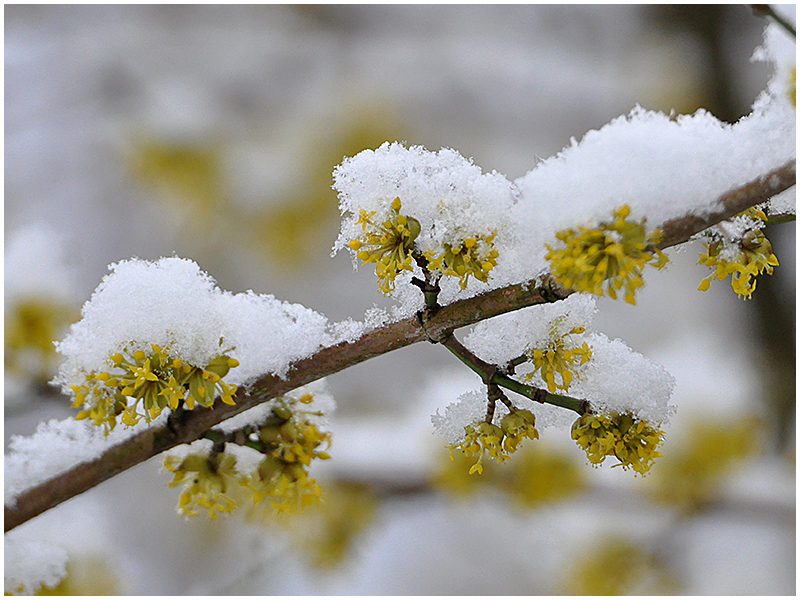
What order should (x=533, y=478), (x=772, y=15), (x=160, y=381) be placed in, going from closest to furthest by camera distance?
(x=772, y=15), (x=160, y=381), (x=533, y=478)

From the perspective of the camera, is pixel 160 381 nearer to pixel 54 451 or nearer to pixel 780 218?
pixel 54 451

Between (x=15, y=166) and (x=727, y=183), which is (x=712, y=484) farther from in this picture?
(x=15, y=166)

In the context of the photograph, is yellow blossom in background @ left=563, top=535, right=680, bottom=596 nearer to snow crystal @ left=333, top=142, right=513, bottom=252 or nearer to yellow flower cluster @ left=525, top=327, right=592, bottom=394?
yellow flower cluster @ left=525, top=327, right=592, bottom=394

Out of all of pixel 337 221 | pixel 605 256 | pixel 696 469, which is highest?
pixel 337 221

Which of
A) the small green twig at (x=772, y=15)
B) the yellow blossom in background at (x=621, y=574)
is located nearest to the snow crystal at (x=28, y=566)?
the small green twig at (x=772, y=15)

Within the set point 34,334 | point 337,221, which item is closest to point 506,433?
point 34,334

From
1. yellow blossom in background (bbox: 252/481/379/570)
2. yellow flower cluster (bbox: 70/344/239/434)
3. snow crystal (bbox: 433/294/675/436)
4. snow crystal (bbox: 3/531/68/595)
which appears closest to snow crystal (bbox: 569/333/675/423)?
snow crystal (bbox: 433/294/675/436)
